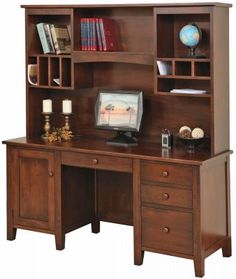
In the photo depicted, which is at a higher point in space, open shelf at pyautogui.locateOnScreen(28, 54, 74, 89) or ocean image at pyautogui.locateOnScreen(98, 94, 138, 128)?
open shelf at pyautogui.locateOnScreen(28, 54, 74, 89)

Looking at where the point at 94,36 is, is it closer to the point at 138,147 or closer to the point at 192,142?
the point at 138,147

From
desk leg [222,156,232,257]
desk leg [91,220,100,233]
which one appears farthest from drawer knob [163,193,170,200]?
desk leg [91,220,100,233]

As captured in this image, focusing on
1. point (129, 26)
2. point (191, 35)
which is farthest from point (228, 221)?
point (129, 26)

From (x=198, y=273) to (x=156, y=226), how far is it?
17.4 inches

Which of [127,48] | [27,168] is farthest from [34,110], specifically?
[127,48]

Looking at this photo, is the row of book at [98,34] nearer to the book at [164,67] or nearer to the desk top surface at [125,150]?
the book at [164,67]

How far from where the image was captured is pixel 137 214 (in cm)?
544

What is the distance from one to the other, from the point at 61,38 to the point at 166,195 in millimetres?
1619

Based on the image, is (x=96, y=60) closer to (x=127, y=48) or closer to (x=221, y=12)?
(x=127, y=48)

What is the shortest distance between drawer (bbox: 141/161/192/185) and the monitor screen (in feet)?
1.64

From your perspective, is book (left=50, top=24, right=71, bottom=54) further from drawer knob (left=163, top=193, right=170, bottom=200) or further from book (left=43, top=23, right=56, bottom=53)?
drawer knob (left=163, top=193, right=170, bottom=200)

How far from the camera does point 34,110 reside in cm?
629

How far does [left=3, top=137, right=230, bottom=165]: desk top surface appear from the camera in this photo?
17.3ft

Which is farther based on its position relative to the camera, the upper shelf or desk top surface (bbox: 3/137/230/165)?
the upper shelf
